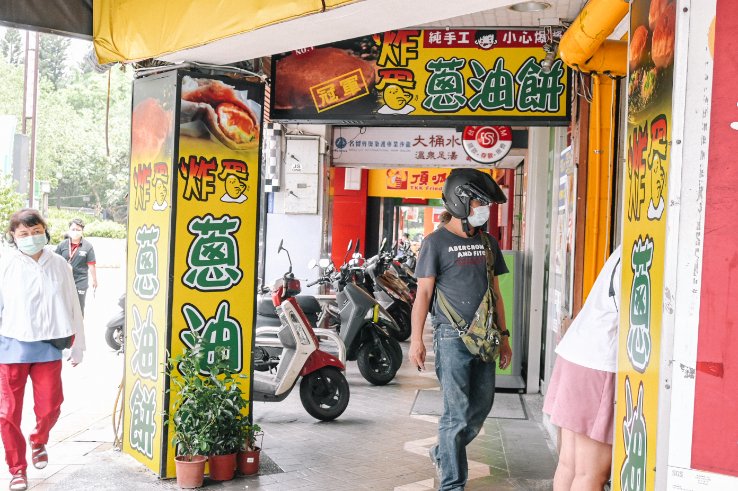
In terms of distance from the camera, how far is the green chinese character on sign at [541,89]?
224 inches

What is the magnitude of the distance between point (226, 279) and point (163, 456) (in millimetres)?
1158

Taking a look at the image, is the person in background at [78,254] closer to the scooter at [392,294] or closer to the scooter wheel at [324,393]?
the scooter at [392,294]

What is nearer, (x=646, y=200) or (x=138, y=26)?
(x=646, y=200)

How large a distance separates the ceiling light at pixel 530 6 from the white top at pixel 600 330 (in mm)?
2667

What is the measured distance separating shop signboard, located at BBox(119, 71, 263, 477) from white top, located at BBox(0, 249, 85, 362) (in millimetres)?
461

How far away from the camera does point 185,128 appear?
15.8 feet

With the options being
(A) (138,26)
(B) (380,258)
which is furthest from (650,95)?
(B) (380,258)

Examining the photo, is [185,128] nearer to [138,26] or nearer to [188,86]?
[188,86]

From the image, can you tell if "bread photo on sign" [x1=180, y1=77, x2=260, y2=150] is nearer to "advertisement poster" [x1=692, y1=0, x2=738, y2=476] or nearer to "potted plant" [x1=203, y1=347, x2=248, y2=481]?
"potted plant" [x1=203, y1=347, x2=248, y2=481]

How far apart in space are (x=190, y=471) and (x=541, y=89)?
357cm

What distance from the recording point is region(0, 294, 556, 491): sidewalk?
4859 millimetres

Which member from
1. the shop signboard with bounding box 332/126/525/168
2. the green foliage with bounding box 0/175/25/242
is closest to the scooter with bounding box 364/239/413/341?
the shop signboard with bounding box 332/126/525/168

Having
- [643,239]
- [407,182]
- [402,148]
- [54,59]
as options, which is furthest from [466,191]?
[54,59]

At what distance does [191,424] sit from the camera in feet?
15.5
